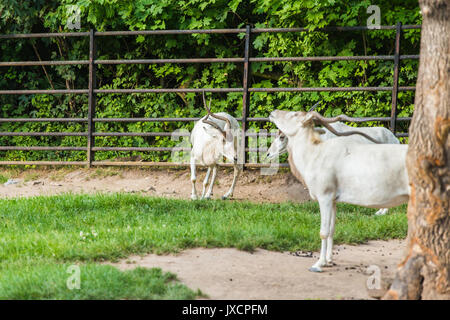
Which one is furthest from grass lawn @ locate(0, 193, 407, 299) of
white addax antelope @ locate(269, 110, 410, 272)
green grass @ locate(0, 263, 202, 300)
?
white addax antelope @ locate(269, 110, 410, 272)

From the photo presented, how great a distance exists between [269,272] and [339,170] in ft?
3.56

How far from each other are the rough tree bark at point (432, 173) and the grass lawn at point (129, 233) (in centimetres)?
163

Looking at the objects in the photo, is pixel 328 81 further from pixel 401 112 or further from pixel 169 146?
pixel 169 146

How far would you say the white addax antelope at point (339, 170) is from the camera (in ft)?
17.8

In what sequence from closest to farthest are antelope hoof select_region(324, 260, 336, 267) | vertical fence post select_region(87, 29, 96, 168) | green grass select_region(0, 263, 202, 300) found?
green grass select_region(0, 263, 202, 300) → antelope hoof select_region(324, 260, 336, 267) → vertical fence post select_region(87, 29, 96, 168)

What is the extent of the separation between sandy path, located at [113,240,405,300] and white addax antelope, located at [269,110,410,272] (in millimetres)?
259

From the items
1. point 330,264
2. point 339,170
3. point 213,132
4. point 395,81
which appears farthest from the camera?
point 395,81

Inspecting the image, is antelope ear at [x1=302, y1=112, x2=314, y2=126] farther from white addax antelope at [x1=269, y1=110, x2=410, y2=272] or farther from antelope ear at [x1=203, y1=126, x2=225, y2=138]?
antelope ear at [x1=203, y1=126, x2=225, y2=138]

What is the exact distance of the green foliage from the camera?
11.6m

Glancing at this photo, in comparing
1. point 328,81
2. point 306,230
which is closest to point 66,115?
point 328,81

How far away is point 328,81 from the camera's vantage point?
38.8 feet

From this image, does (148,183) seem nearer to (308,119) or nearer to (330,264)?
(308,119)

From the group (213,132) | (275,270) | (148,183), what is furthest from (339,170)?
(148,183)

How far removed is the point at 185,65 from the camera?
13.4 metres
